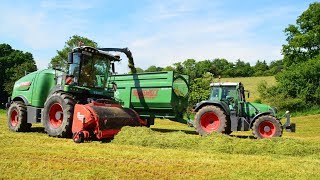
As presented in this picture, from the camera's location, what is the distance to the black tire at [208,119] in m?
13.2

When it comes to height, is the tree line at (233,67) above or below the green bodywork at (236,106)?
above

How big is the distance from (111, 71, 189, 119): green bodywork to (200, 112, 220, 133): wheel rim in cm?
101

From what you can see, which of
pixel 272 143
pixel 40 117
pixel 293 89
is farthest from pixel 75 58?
pixel 293 89

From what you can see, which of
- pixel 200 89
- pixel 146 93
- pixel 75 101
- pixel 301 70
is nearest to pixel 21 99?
pixel 75 101

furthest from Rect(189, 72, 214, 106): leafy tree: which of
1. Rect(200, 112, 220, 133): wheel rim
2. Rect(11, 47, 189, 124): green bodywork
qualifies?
Rect(200, 112, 220, 133): wheel rim

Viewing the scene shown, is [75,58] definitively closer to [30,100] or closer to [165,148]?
[30,100]

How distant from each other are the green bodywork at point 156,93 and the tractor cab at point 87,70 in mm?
759

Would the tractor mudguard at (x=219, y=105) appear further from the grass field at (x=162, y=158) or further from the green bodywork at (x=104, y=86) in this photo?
the grass field at (x=162, y=158)

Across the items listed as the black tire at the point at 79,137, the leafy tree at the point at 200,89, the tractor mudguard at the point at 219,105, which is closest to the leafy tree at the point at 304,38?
the leafy tree at the point at 200,89

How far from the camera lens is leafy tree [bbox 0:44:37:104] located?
52.0 m

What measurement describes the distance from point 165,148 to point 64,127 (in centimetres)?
354

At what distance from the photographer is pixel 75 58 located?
1188 centimetres

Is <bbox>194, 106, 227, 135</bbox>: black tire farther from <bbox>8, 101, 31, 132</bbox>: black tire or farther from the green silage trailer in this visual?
<bbox>8, 101, 31, 132</bbox>: black tire

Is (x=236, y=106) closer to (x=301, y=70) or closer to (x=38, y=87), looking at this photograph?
(x=38, y=87)
